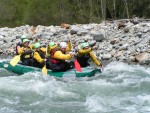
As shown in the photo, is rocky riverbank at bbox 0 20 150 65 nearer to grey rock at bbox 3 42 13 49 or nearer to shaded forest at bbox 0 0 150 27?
grey rock at bbox 3 42 13 49

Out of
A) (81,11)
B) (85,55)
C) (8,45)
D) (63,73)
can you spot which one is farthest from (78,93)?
(81,11)

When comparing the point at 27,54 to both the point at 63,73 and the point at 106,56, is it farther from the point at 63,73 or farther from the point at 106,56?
the point at 106,56

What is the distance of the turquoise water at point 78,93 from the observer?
8.82 m

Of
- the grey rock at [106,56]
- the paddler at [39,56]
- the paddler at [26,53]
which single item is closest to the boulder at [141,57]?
the grey rock at [106,56]

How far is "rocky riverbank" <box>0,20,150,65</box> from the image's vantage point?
15.0 m

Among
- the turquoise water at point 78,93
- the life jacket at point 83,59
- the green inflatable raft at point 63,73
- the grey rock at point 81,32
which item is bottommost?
the turquoise water at point 78,93

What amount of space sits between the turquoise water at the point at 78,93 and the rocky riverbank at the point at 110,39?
2.63 meters

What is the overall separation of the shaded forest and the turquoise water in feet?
56.9

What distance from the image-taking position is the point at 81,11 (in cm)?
3203

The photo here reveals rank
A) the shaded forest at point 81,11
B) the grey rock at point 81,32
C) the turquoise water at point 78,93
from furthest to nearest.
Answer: the shaded forest at point 81,11 → the grey rock at point 81,32 → the turquoise water at point 78,93

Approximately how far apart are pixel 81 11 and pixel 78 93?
884 inches

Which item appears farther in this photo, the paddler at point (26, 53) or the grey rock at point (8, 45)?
the grey rock at point (8, 45)

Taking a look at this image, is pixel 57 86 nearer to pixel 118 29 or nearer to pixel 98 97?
pixel 98 97

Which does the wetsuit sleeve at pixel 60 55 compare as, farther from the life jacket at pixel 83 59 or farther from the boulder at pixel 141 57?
the boulder at pixel 141 57
